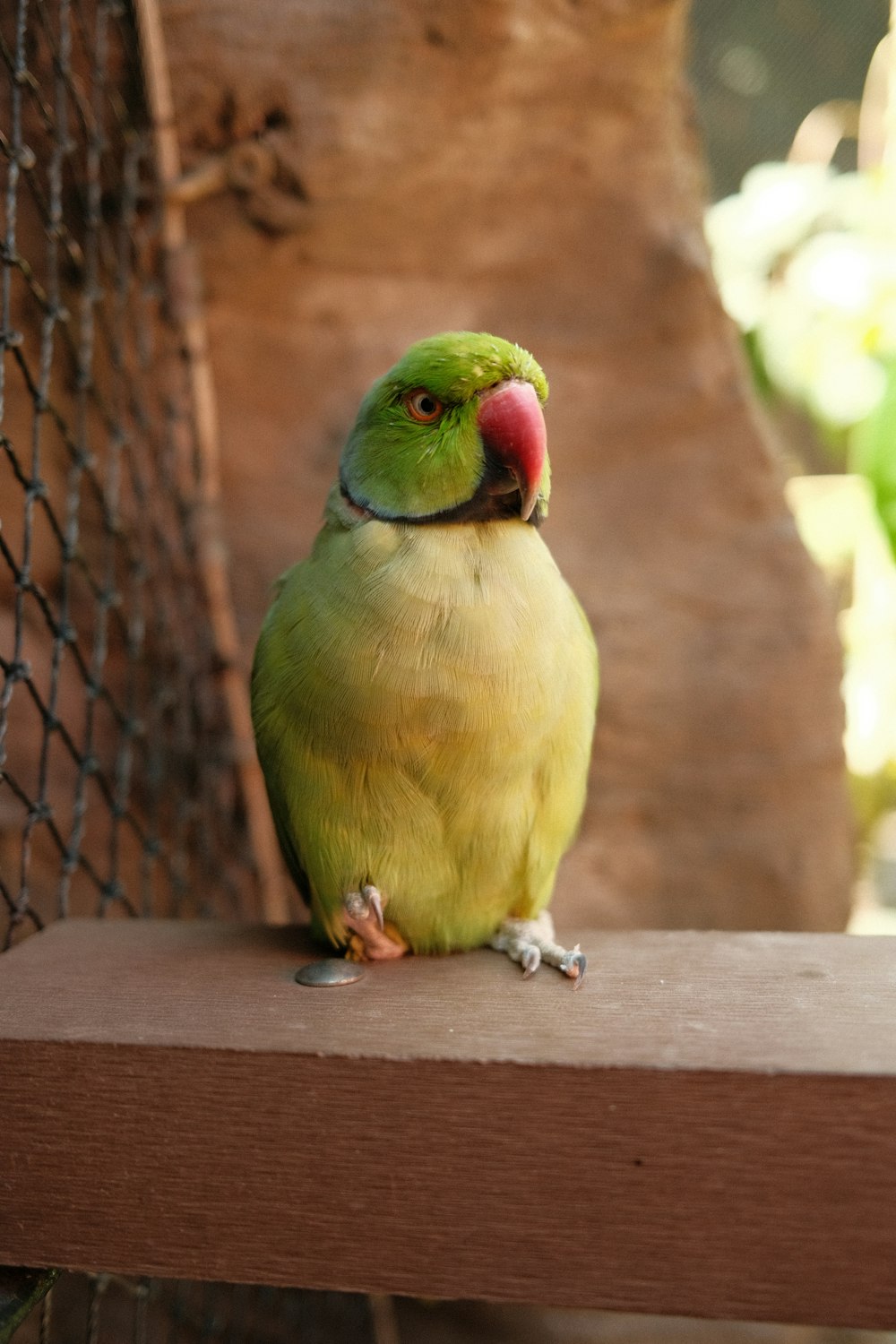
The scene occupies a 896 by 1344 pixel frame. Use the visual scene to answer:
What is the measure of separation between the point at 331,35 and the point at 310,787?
4.23ft

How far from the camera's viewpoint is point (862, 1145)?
74cm

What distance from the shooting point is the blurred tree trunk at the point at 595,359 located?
1707mm

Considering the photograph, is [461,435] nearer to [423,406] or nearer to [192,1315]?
[423,406]

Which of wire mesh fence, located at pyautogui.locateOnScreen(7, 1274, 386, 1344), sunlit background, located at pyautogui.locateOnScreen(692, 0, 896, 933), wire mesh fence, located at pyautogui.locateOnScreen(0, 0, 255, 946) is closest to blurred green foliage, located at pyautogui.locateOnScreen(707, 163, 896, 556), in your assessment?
sunlit background, located at pyautogui.locateOnScreen(692, 0, 896, 933)

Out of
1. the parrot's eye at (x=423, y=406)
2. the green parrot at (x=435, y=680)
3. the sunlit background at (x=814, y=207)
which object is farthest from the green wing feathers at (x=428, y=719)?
the sunlit background at (x=814, y=207)

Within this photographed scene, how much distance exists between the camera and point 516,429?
942 mm

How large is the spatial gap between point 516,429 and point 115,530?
2.44ft

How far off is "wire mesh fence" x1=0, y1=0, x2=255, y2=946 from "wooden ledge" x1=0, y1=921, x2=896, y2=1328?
1.96 ft

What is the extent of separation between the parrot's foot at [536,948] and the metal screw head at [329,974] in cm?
15

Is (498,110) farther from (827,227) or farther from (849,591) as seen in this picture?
(849,591)

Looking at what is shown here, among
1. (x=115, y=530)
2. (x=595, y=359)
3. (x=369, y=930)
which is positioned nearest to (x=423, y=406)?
(x=369, y=930)

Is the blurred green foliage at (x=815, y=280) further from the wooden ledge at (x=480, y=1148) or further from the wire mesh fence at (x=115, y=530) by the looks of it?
the wooden ledge at (x=480, y=1148)

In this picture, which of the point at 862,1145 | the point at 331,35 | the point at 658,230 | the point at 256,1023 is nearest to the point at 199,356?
the point at 331,35

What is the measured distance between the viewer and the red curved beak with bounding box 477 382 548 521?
942 mm
